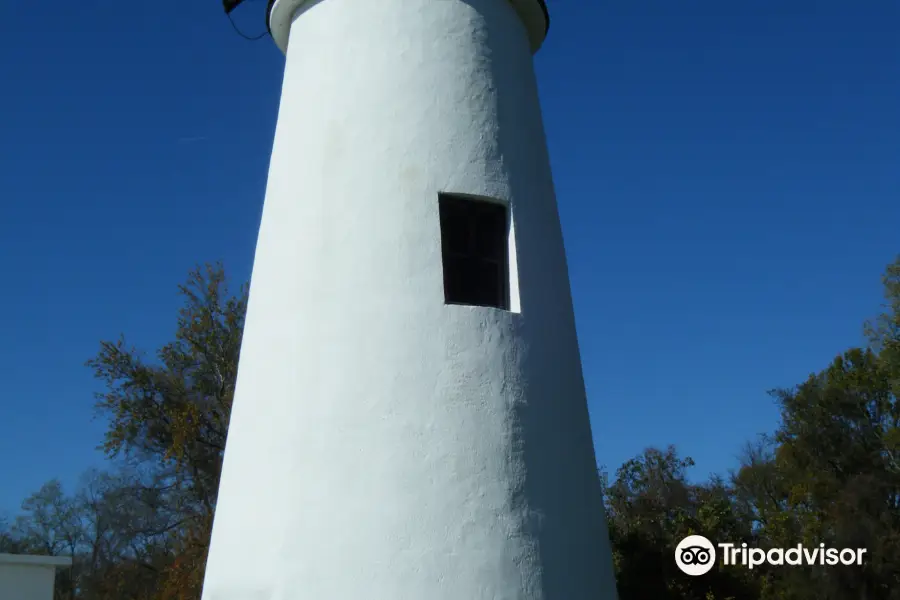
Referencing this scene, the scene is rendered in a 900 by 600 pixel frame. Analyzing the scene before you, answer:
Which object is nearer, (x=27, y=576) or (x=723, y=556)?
(x=27, y=576)

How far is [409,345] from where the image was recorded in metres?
5.79

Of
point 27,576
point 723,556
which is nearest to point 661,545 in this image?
point 723,556

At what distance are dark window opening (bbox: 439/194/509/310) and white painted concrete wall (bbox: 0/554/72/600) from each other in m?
6.15

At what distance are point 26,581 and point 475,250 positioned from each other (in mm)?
6735

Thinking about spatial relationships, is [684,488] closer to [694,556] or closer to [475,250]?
[694,556]

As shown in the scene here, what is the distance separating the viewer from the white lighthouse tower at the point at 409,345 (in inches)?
214

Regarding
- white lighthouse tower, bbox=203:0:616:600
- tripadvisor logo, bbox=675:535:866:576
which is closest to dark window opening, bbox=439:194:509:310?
→ white lighthouse tower, bbox=203:0:616:600

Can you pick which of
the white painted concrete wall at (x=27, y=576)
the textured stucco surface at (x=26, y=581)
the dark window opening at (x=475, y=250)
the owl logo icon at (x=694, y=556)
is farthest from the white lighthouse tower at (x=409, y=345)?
the owl logo icon at (x=694, y=556)

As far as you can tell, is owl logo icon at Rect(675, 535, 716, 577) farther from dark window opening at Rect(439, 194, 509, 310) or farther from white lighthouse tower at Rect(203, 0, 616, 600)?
dark window opening at Rect(439, 194, 509, 310)

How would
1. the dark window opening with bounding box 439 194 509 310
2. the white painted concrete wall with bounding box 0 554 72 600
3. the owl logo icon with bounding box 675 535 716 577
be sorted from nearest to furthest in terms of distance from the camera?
the dark window opening with bounding box 439 194 509 310, the white painted concrete wall with bounding box 0 554 72 600, the owl logo icon with bounding box 675 535 716 577

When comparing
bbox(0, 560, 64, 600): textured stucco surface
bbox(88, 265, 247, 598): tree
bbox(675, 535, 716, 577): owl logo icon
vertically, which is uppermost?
bbox(88, 265, 247, 598): tree

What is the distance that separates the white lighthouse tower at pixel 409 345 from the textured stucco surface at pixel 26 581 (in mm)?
5114

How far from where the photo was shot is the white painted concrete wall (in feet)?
32.4

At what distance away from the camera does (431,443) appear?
557cm
